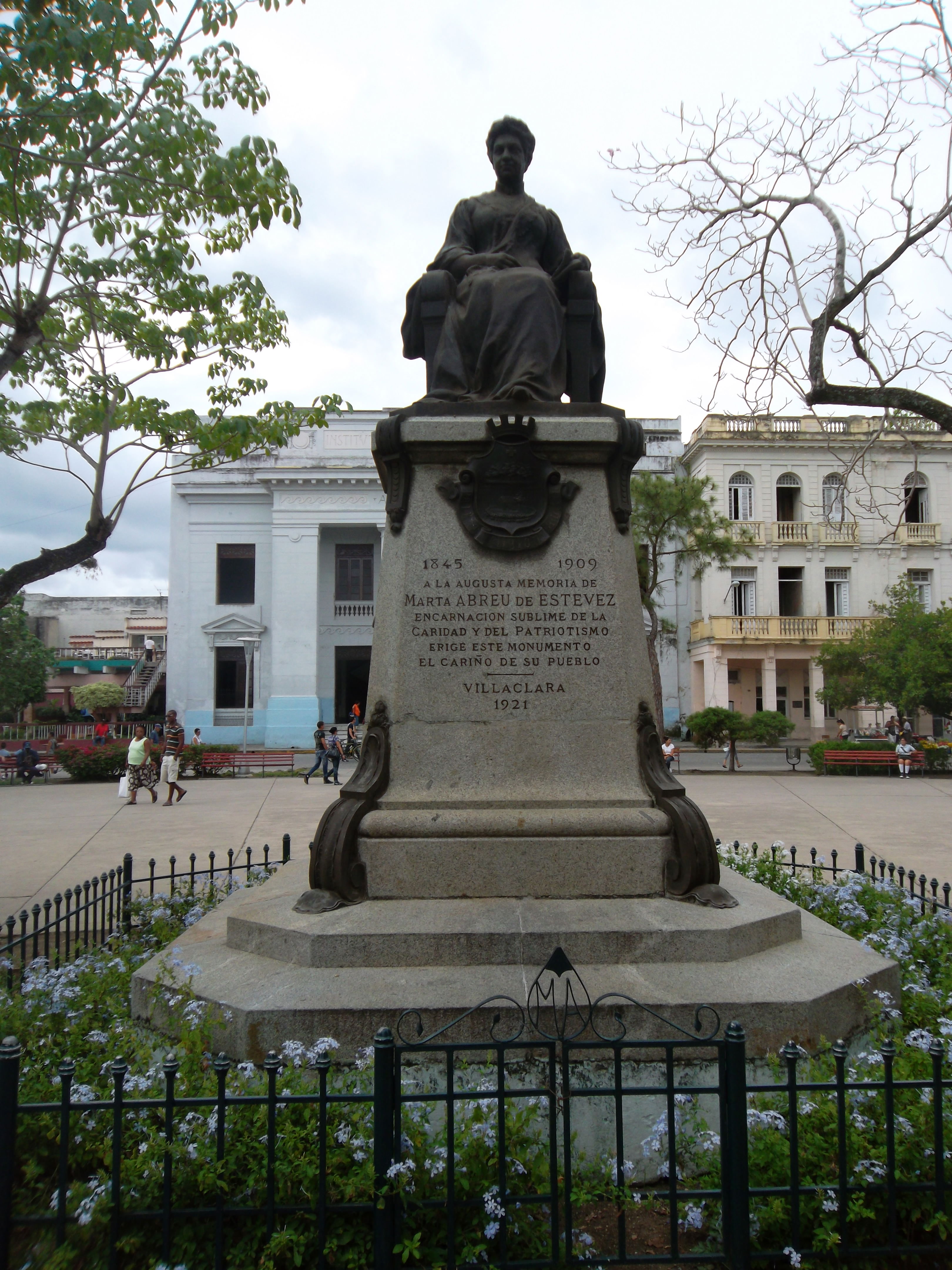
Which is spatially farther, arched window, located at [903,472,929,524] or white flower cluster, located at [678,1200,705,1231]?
arched window, located at [903,472,929,524]

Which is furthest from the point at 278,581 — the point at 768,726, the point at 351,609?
the point at 768,726

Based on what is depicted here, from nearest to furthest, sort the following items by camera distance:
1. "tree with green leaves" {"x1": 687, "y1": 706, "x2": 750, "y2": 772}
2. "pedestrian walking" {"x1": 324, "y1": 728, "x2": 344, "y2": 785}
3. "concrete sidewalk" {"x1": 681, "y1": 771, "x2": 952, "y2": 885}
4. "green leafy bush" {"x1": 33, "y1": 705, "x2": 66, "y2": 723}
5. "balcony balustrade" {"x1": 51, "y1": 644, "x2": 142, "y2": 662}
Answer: "concrete sidewalk" {"x1": 681, "y1": 771, "x2": 952, "y2": 885} < "pedestrian walking" {"x1": 324, "y1": 728, "x2": 344, "y2": 785} < "tree with green leaves" {"x1": 687, "y1": 706, "x2": 750, "y2": 772} < "green leafy bush" {"x1": 33, "y1": 705, "x2": 66, "y2": 723} < "balcony balustrade" {"x1": 51, "y1": 644, "x2": 142, "y2": 662}

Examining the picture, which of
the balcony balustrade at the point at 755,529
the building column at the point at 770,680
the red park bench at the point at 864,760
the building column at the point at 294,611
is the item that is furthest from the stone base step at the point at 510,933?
the building column at the point at 770,680

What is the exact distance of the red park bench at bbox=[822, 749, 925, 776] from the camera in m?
22.6

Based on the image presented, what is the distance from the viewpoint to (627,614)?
4848 mm

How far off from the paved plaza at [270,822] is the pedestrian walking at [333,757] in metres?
0.37

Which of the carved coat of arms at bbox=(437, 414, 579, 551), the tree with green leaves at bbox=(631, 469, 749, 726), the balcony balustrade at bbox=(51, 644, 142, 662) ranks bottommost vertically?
the carved coat of arms at bbox=(437, 414, 579, 551)

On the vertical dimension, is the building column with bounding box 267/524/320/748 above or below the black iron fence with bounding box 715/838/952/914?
above

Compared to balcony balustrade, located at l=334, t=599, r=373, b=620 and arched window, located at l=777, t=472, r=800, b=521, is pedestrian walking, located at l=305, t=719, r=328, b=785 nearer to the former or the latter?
balcony balustrade, located at l=334, t=599, r=373, b=620

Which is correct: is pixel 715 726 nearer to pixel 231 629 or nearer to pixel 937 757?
pixel 937 757

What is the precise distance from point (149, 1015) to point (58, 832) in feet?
32.5

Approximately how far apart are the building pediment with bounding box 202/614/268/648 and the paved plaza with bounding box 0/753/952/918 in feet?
51.4

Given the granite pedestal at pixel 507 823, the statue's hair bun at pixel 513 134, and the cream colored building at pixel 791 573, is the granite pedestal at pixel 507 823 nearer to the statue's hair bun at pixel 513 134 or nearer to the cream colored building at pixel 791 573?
the statue's hair bun at pixel 513 134

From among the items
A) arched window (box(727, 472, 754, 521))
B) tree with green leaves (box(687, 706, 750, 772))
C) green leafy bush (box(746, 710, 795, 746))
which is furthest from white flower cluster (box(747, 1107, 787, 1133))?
arched window (box(727, 472, 754, 521))
